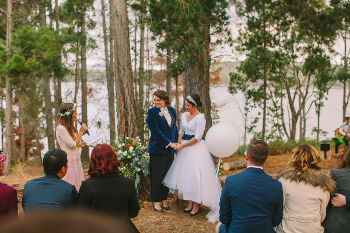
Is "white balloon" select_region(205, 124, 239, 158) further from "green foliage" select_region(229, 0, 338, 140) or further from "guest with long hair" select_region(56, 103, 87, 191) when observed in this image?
"green foliage" select_region(229, 0, 338, 140)

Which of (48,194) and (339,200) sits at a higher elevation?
(48,194)

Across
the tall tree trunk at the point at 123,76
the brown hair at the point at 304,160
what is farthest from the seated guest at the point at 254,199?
the tall tree trunk at the point at 123,76

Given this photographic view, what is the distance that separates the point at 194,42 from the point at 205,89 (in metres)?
1.41

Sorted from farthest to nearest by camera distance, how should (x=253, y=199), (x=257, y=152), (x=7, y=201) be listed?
1. (x=257, y=152)
2. (x=253, y=199)
3. (x=7, y=201)

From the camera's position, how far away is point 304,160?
2859 mm

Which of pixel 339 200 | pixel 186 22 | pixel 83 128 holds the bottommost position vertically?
pixel 339 200

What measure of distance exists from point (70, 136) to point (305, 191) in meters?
3.04

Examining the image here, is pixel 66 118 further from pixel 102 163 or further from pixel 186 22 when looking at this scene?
pixel 186 22

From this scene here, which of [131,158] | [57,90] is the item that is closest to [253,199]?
[131,158]

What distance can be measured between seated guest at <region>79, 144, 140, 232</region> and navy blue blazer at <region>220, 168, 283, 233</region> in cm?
82

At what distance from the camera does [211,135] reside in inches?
207

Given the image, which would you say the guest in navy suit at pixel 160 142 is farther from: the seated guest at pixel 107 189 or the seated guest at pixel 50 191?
the seated guest at pixel 50 191

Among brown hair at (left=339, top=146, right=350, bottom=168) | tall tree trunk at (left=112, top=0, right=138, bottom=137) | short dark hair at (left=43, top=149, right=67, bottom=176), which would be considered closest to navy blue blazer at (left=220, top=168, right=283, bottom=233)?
brown hair at (left=339, top=146, right=350, bottom=168)

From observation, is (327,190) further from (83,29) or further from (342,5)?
(83,29)
